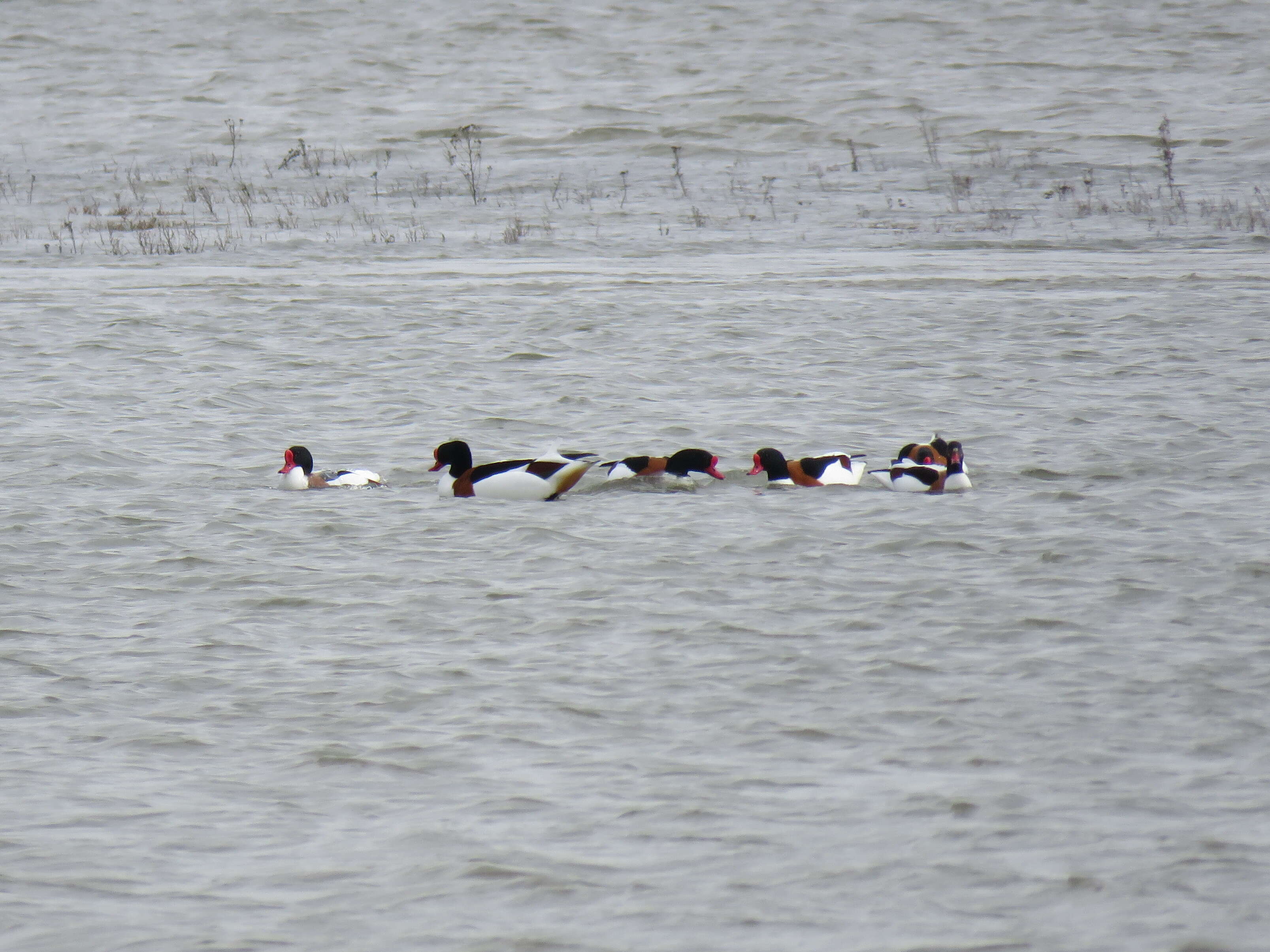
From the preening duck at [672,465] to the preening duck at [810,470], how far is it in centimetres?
33

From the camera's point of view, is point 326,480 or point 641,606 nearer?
point 641,606

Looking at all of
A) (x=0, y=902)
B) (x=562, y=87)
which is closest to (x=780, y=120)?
(x=562, y=87)

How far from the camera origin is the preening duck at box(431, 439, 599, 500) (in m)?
10.7

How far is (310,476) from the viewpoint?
11.0 metres

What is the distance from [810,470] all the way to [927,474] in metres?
0.76

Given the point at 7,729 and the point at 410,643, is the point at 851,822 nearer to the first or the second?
the point at 410,643

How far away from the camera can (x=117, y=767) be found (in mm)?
5996

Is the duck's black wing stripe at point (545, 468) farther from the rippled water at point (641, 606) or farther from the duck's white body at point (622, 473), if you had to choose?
the duck's white body at point (622, 473)

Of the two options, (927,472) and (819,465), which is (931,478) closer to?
(927,472)

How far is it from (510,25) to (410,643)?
1414 inches

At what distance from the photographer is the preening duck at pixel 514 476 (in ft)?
35.0

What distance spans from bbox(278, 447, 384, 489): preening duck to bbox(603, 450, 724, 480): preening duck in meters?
1.67

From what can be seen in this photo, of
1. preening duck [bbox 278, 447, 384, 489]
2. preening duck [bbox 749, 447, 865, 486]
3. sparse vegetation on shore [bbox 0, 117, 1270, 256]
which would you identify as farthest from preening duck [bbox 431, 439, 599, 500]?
sparse vegetation on shore [bbox 0, 117, 1270, 256]

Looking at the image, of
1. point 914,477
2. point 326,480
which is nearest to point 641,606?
point 914,477
